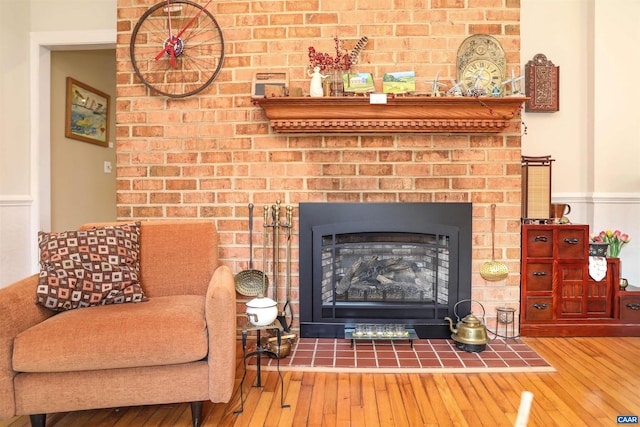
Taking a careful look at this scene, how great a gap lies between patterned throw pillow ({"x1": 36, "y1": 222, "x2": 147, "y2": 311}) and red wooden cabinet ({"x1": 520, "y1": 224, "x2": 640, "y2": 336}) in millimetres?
2231

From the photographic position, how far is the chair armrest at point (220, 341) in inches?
62.1

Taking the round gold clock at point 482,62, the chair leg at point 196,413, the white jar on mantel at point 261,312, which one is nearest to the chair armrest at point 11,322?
the chair leg at point 196,413

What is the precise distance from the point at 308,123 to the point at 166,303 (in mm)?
1262

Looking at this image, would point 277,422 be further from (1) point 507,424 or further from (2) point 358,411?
(1) point 507,424

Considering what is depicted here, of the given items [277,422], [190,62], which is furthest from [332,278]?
[190,62]

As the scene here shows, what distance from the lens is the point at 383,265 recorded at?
2.61 m

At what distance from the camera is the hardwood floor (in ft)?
5.50

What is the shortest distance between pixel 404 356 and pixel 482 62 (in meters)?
1.80

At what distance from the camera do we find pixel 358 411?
174 cm

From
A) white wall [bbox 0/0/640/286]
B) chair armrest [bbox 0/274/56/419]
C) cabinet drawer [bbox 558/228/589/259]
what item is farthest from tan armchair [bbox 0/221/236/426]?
cabinet drawer [bbox 558/228/589/259]

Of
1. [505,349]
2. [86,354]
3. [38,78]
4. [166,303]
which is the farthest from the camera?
[38,78]

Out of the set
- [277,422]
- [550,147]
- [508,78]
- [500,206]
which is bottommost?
[277,422]

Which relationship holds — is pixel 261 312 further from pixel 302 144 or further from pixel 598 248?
pixel 598 248

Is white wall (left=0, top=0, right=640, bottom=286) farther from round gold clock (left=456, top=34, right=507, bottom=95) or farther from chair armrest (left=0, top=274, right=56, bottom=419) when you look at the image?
chair armrest (left=0, top=274, right=56, bottom=419)
